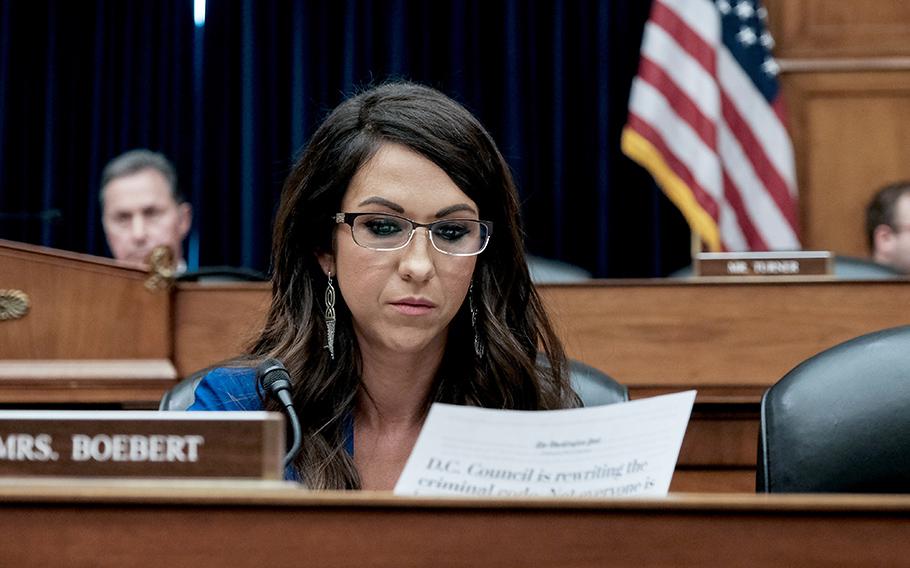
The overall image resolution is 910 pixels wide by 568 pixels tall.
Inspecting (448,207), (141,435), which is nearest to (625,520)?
(141,435)

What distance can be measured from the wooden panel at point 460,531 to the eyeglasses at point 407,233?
796 millimetres

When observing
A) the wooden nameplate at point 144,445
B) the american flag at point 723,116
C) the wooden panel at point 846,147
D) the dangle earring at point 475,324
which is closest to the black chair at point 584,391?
the dangle earring at point 475,324

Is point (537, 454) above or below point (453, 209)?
below

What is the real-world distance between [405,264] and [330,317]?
20 centimetres

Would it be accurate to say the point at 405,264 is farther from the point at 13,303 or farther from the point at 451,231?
the point at 13,303

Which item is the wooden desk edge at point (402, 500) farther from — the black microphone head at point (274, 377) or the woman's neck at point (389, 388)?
the woman's neck at point (389, 388)

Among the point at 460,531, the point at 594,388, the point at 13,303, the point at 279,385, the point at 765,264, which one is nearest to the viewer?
the point at 460,531

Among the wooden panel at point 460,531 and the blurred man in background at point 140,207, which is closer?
the wooden panel at point 460,531

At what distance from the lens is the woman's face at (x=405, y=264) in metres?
1.74

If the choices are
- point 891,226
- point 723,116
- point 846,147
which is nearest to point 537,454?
point 891,226

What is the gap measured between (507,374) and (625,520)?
3.15 feet

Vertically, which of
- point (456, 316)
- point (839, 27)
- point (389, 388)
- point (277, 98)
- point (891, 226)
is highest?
point (839, 27)

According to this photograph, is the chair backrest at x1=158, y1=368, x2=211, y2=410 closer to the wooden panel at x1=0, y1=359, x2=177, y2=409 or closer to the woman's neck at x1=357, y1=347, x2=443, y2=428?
the woman's neck at x1=357, y1=347, x2=443, y2=428

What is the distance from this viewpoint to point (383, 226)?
5.76 ft
